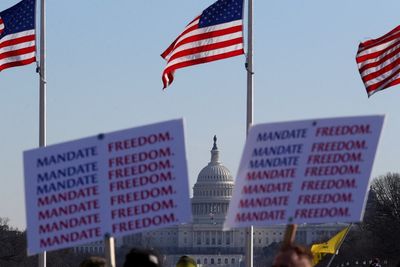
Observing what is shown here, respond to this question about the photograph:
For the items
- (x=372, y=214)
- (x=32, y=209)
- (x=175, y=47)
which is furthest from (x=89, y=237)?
(x=372, y=214)

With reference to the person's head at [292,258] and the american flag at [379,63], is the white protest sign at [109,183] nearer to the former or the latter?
the person's head at [292,258]

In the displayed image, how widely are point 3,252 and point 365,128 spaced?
133673mm

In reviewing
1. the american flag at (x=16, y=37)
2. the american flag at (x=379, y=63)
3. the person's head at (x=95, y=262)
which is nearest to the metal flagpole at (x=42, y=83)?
the american flag at (x=16, y=37)

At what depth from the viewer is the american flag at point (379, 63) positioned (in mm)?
33750

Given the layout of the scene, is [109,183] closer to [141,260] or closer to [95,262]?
[95,262]

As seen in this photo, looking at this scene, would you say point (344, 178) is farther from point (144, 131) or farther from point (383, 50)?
point (383, 50)

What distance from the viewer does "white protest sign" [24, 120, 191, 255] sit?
1382cm

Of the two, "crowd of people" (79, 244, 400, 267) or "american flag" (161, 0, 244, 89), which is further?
"american flag" (161, 0, 244, 89)

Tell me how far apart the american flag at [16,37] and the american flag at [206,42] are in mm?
3219

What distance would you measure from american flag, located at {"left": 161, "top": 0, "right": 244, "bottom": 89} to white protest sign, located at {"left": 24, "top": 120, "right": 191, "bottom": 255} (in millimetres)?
19680

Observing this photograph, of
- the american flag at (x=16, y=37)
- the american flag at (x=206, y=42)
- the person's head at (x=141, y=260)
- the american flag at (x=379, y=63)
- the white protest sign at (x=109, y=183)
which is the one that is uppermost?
the american flag at (x=16, y=37)

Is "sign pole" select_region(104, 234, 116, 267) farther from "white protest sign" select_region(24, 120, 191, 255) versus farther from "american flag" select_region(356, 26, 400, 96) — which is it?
"american flag" select_region(356, 26, 400, 96)

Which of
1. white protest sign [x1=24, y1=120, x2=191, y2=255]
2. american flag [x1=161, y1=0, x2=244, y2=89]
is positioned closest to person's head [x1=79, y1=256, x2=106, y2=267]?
white protest sign [x1=24, y1=120, x2=191, y2=255]

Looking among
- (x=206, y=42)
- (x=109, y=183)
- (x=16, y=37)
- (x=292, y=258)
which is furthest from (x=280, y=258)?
(x=16, y=37)
